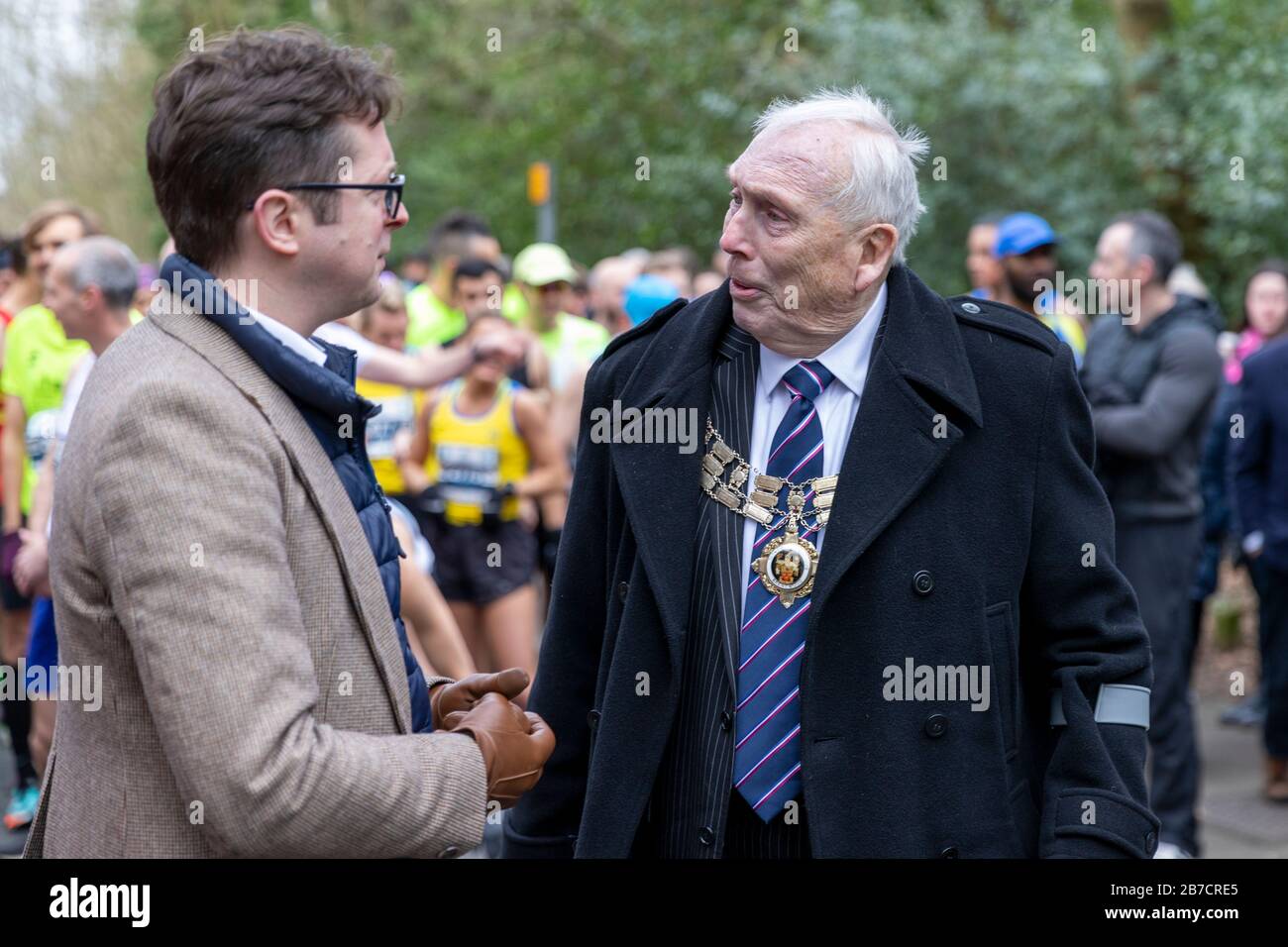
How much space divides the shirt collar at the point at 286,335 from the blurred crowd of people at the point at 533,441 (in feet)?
8.20

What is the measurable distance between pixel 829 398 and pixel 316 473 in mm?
1024

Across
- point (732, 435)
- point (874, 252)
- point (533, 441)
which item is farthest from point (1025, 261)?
point (732, 435)

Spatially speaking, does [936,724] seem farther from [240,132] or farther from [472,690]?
[240,132]

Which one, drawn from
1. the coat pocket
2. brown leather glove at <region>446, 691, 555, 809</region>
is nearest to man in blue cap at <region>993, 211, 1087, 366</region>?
the coat pocket

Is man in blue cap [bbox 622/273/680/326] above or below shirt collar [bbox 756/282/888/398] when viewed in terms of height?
above

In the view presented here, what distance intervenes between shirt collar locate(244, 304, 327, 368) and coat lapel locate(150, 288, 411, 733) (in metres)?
0.08

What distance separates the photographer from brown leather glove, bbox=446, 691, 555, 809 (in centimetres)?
218

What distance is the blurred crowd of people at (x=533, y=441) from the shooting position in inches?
226

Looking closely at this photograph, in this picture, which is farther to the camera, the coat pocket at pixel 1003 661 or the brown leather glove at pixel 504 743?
the coat pocket at pixel 1003 661

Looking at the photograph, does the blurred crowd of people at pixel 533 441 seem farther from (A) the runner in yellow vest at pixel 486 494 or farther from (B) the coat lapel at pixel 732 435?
(B) the coat lapel at pixel 732 435

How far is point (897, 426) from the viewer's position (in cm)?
260

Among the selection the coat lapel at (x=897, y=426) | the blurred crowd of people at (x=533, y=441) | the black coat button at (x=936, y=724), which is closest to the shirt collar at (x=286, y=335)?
the coat lapel at (x=897, y=426)

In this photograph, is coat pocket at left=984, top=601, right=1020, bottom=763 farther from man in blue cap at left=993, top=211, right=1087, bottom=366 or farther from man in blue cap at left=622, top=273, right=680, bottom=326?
man in blue cap at left=622, top=273, right=680, bottom=326

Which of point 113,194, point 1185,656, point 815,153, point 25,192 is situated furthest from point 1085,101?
point 25,192
